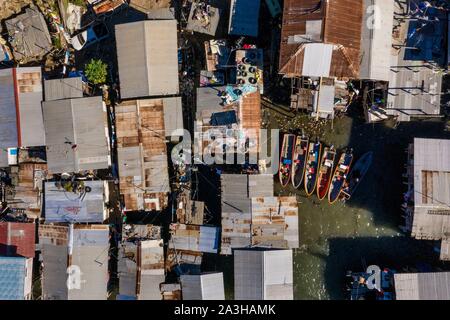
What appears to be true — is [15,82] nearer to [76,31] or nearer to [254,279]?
[76,31]

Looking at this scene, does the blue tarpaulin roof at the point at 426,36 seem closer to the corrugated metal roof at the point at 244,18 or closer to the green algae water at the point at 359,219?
the green algae water at the point at 359,219

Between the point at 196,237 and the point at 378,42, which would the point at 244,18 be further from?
the point at 196,237

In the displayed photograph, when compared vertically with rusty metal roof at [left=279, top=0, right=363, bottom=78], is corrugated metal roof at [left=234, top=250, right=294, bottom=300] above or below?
below

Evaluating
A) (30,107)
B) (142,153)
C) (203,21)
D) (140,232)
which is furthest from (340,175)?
(30,107)

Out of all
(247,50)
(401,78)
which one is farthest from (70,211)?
(401,78)

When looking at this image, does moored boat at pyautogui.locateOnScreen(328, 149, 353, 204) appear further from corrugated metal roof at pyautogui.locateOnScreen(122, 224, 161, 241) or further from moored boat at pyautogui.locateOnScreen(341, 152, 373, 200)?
corrugated metal roof at pyautogui.locateOnScreen(122, 224, 161, 241)

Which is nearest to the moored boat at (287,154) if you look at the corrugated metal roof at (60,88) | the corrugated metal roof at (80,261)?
the corrugated metal roof at (80,261)

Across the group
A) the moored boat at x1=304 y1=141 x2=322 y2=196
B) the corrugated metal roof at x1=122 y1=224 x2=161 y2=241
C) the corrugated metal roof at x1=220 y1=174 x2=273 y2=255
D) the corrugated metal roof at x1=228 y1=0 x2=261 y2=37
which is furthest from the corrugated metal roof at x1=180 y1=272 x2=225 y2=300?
the corrugated metal roof at x1=228 y1=0 x2=261 y2=37
